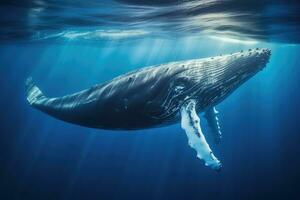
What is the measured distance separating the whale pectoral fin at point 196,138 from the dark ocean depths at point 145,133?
8.43 metres

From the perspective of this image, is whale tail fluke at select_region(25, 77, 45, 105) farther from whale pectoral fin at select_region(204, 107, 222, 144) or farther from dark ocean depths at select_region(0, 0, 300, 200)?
whale pectoral fin at select_region(204, 107, 222, 144)

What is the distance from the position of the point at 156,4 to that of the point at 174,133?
27.6 metres

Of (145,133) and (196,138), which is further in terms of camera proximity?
(145,133)

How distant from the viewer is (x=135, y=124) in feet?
31.0

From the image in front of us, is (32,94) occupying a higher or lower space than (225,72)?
lower

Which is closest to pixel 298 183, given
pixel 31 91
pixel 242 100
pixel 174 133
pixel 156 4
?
pixel 174 133

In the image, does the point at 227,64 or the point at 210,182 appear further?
the point at 210,182

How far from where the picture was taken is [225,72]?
8.98 m

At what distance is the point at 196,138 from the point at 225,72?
6.84 ft

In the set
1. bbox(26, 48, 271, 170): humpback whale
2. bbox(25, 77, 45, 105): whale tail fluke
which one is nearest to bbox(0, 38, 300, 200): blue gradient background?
bbox(25, 77, 45, 105): whale tail fluke

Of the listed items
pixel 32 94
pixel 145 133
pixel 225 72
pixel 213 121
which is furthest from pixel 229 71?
pixel 145 133

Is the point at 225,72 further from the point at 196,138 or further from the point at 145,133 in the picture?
the point at 145,133

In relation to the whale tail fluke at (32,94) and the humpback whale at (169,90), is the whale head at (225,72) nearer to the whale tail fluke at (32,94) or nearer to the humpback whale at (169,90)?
the humpback whale at (169,90)

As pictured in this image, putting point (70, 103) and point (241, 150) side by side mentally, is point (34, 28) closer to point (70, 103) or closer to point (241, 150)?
point (70, 103)
